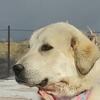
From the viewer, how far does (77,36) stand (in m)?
6.57

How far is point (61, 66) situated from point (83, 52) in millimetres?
311

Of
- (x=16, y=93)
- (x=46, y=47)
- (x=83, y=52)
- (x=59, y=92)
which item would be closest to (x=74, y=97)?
(x=59, y=92)

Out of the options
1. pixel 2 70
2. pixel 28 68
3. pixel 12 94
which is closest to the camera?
pixel 28 68

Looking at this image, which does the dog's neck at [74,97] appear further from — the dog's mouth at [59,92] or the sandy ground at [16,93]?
the sandy ground at [16,93]

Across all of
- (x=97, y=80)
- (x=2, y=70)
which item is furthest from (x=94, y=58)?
(x=2, y=70)

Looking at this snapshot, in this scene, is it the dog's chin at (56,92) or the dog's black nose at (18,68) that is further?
the dog's chin at (56,92)

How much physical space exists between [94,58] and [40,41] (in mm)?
736

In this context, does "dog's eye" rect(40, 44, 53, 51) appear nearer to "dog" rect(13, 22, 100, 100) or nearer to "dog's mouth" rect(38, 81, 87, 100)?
"dog" rect(13, 22, 100, 100)

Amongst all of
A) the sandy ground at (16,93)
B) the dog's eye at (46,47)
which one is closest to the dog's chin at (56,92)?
the dog's eye at (46,47)

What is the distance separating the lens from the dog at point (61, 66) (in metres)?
6.30

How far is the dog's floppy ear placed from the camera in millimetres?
6276

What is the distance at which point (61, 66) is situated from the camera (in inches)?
252

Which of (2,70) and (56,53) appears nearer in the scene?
(56,53)

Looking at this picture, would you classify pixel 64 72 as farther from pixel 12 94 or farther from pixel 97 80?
pixel 12 94
